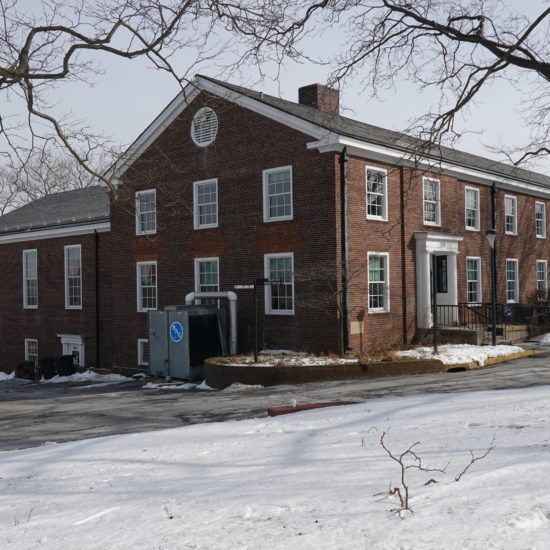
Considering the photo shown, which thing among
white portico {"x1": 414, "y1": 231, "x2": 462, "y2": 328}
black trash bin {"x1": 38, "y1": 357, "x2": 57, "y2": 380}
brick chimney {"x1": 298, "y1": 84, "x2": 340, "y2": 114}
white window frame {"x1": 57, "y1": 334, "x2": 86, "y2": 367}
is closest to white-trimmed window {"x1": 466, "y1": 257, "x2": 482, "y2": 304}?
white portico {"x1": 414, "y1": 231, "x2": 462, "y2": 328}

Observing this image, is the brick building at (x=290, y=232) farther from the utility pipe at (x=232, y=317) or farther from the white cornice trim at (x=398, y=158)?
the utility pipe at (x=232, y=317)

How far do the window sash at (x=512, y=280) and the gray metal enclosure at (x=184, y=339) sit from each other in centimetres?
1305

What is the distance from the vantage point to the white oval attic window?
24.1 metres

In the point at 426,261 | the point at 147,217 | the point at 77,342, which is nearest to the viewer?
the point at 426,261

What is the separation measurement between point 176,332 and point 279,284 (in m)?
3.64

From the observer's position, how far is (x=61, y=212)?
1321 inches

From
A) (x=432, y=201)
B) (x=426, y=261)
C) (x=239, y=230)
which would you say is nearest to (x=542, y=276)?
(x=432, y=201)

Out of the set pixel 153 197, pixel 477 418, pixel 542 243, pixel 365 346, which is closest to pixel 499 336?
pixel 365 346

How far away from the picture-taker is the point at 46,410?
55.6ft

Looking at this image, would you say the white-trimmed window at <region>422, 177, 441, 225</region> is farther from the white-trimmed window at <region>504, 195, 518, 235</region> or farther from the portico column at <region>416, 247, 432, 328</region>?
the white-trimmed window at <region>504, 195, 518, 235</region>

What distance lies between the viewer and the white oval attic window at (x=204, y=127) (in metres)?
24.1

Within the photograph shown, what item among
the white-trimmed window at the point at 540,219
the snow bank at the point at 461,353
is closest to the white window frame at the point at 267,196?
the snow bank at the point at 461,353

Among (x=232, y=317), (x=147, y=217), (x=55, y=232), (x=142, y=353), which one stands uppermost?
(x=147, y=217)

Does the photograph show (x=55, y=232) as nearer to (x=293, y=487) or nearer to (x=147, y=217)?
(x=147, y=217)
